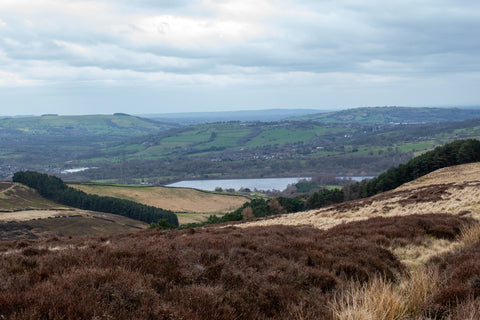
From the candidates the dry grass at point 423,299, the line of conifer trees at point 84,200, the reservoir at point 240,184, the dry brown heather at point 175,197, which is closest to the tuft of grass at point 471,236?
the dry grass at point 423,299

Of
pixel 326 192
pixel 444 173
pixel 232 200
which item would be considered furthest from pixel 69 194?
pixel 444 173

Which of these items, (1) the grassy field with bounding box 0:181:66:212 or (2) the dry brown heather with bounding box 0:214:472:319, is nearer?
(2) the dry brown heather with bounding box 0:214:472:319

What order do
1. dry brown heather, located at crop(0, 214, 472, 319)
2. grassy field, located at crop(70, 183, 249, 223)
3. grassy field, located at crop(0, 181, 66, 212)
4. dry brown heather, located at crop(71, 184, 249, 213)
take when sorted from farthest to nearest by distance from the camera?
dry brown heather, located at crop(71, 184, 249, 213) → grassy field, located at crop(70, 183, 249, 223) → grassy field, located at crop(0, 181, 66, 212) → dry brown heather, located at crop(0, 214, 472, 319)

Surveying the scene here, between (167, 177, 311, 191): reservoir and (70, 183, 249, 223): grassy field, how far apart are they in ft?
118

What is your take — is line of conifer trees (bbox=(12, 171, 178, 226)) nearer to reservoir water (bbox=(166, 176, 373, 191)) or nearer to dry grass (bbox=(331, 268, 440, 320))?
reservoir water (bbox=(166, 176, 373, 191))

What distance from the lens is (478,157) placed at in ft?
221

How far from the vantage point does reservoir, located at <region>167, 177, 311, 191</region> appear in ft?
541

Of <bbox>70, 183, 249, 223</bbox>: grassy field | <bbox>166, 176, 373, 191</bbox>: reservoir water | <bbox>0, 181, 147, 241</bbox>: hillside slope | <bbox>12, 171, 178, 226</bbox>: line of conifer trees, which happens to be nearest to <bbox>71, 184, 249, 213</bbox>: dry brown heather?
<bbox>70, 183, 249, 223</bbox>: grassy field

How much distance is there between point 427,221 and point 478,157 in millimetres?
63581

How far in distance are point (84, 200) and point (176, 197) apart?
3109cm

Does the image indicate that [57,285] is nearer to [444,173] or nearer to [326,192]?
[444,173]

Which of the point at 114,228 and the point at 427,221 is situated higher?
the point at 427,221

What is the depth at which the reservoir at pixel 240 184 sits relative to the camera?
6496 inches

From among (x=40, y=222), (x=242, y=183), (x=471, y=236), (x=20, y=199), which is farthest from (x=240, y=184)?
(x=471, y=236)
